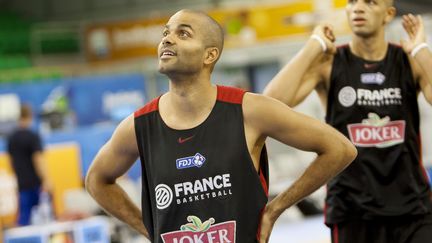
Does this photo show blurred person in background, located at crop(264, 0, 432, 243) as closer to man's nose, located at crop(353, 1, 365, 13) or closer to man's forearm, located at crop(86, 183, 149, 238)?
man's nose, located at crop(353, 1, 365, 13)

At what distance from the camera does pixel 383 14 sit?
4.86 meters

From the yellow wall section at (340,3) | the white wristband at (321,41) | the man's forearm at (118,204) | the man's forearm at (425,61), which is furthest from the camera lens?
the yellow wall section at (340,3)

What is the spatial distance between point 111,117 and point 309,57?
43.6 ft

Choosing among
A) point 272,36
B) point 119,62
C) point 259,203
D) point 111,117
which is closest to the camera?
point 259,203

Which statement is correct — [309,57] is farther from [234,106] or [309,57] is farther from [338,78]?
[234,106]

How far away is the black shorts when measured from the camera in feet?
15.1

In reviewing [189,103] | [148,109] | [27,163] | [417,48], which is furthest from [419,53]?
[27,163]

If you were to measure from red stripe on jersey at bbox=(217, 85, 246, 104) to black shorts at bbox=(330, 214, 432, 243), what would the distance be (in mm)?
1436

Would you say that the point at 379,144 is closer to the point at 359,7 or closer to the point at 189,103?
the point at 359,7

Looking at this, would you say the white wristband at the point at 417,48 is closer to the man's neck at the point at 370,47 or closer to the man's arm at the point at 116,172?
the man's neck at the point at 370,47

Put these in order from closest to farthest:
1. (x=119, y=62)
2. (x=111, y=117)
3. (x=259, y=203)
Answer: (x=259, y=203) → (x=111, y=117) → (x=119, y=62)

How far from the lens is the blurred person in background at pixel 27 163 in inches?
454

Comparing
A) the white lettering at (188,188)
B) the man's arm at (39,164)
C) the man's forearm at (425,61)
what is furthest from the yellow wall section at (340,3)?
the white lettering at (188,188)

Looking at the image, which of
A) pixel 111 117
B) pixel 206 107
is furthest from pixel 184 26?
pixel 111 117
